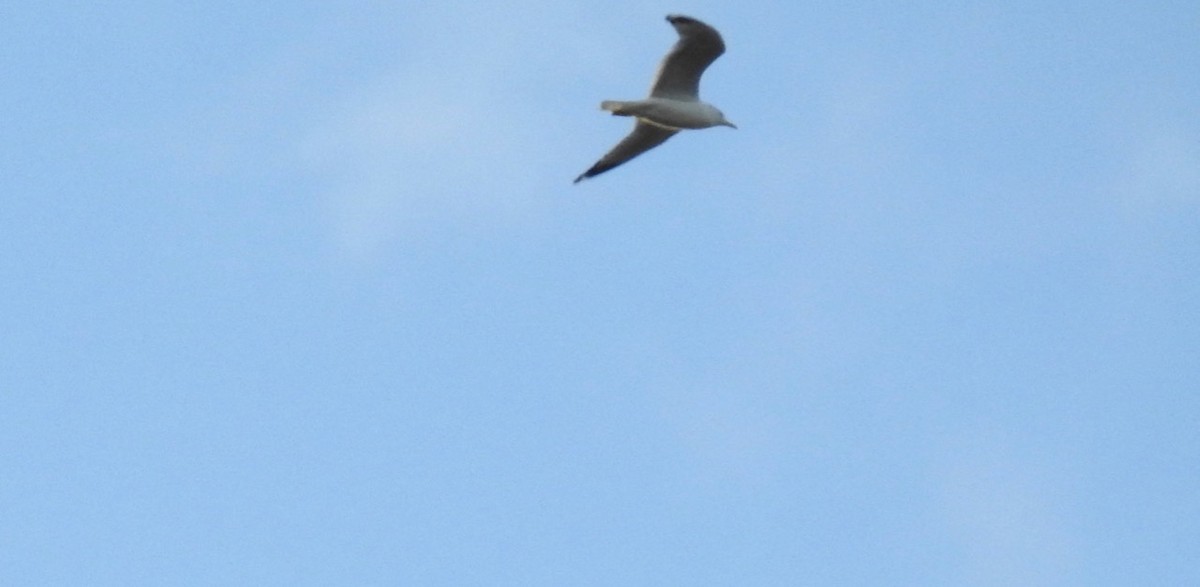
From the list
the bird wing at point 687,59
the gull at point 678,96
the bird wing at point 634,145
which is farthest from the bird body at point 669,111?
the bird wing at point 634,145

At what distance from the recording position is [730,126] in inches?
1474

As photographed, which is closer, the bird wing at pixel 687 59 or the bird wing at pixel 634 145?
the bird wing at pixel 687 59

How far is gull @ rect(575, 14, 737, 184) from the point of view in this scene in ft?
117

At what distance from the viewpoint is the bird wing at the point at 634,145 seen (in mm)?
37094

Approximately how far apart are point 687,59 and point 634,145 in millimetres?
1730

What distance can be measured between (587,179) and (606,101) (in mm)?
2205

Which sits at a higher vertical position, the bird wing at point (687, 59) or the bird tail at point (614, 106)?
the bird wing at point (687, 59)

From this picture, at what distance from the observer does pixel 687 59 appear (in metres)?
36.0

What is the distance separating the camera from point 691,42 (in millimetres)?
35750

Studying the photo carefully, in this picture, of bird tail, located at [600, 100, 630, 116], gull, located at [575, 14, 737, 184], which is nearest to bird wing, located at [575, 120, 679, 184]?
gull, located at [575, 14, 737, 184]

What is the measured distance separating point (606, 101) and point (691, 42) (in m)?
1.25

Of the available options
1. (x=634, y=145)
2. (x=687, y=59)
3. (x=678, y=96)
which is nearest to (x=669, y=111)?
(x=678, y=96)

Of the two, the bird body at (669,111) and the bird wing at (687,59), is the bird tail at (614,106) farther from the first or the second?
the bird wing at (687,59)

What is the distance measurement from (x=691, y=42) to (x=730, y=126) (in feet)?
6.49
